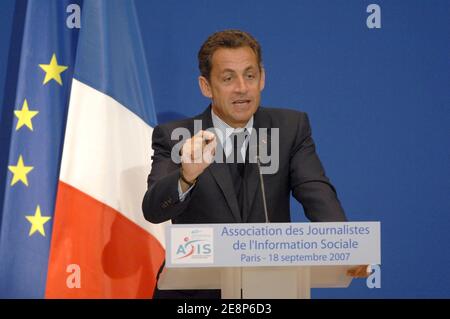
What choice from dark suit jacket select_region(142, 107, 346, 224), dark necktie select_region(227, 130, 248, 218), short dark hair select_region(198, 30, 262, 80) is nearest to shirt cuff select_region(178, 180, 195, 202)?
dark suit jacket select_region(142, 107, 346, 224)

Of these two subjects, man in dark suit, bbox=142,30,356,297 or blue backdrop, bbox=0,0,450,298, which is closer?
man in dark suit, bbox=142,30,356,297

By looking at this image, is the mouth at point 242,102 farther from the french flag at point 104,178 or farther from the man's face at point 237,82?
the french flag at point 104,178

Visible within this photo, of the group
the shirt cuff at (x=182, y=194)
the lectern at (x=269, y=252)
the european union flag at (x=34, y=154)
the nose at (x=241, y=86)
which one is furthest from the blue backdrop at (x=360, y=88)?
the lectern at (x=269, y=252)

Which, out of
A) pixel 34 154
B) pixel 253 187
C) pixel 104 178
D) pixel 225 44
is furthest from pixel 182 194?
pixel 34 154

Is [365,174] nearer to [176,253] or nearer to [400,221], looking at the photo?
[400,221]

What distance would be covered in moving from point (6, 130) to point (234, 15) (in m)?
1.24

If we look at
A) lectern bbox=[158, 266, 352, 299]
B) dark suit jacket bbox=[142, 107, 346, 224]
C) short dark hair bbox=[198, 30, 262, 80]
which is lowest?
lectern bbox=[158, 266, 352, 299]

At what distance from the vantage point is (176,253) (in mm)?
1644

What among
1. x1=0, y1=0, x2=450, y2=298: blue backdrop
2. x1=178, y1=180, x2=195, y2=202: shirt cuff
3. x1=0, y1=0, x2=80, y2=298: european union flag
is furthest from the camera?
x1=0, y1=0, x2=450, y2=298: blue backdrop

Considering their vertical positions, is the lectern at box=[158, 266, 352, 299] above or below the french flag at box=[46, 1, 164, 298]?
below

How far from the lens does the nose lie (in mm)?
2449

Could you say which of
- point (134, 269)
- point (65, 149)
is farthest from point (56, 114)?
point (134, 269)

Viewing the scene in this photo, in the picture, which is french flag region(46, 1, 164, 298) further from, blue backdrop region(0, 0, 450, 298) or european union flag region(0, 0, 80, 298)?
blue backdrop region(0, 0, 450, 298)

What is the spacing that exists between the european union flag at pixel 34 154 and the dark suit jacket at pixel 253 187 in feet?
2.50
